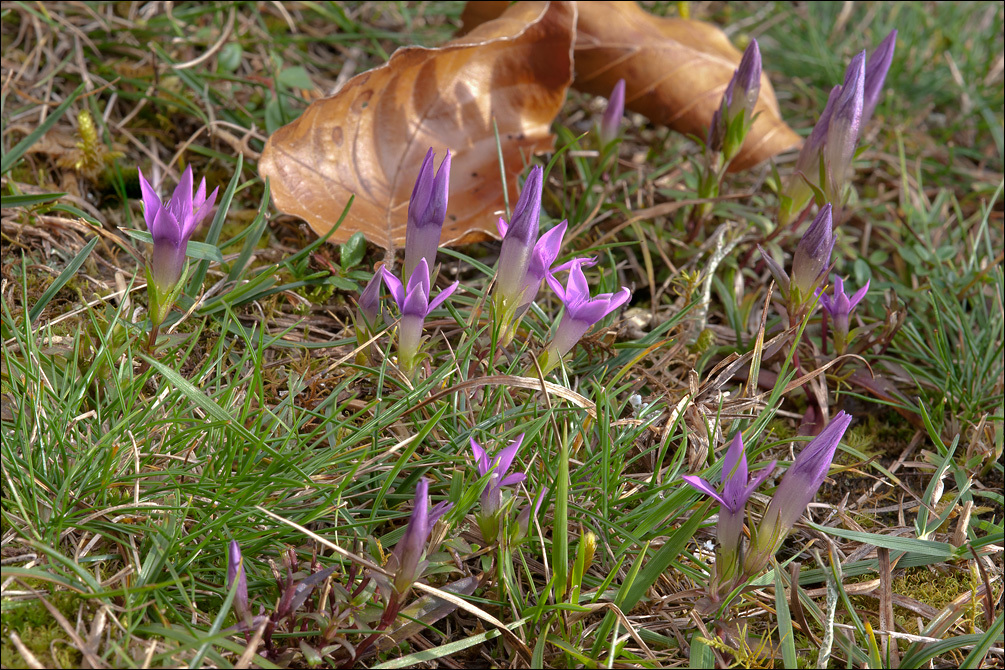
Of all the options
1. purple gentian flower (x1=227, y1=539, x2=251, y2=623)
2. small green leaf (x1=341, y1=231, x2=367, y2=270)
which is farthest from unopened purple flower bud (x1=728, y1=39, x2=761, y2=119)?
purple gentian flower (x1=227, y1=539, x2=251, y2=623)

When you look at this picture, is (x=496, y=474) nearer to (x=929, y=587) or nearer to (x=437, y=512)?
(x=437, y=512)

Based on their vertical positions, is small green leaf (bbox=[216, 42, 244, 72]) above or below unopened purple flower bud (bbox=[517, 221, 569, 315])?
below

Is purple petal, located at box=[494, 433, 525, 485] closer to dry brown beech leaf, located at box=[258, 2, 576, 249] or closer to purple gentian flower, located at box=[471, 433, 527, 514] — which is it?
purple gentian flower, located at box=[471, 433, 527, 514]

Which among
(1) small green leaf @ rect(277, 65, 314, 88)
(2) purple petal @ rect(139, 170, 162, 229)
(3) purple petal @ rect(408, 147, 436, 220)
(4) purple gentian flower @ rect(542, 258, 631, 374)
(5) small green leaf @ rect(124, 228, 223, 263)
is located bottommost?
(5) small green leaf @ rect(124, 228, 223, 263)

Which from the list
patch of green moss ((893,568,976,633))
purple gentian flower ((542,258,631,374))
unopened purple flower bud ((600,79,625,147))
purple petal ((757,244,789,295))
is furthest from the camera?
unopened purple flower bud ((600,79,625,147))

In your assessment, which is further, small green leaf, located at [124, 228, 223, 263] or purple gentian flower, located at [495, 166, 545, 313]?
small green leaf, located at [124, 228, 223, 263]

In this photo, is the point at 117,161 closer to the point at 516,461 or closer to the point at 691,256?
the point at 516,461

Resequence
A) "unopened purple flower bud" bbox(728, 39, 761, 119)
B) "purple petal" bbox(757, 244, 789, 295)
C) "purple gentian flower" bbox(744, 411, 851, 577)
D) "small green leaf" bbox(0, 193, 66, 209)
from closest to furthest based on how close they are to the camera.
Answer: "purple gentian flower" bbox(744, 411, 851, 577) < "purple petal" bbox(757, 244, 789, 295) < "small green leaf" bbox(0, 193, 66, 209) < "unopened purple flower bud" bbox(728, 39, 761, 119)
